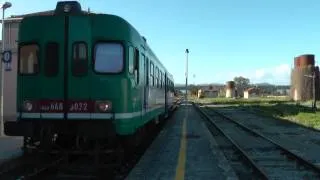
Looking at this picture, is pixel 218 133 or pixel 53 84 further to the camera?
pixel 218 133

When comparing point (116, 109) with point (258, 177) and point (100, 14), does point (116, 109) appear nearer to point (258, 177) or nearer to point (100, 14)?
point (100, 14)

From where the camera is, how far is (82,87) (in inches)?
464

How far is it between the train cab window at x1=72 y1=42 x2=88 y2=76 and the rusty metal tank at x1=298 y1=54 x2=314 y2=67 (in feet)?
216

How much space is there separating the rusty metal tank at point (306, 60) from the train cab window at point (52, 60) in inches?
2594

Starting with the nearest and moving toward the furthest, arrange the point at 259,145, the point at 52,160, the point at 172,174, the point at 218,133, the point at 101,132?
the point at 101,132
the point at 172,174
the point at 52,160
the point at 259,145
the point at 218,133

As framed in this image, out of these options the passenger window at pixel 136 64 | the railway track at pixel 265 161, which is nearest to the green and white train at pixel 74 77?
the passenger window at pixel 136 64

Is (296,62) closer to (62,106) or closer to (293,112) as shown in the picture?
(293,112)

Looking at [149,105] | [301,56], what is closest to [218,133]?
[149,105]

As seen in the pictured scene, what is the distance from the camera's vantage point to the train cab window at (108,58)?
11.8 metres

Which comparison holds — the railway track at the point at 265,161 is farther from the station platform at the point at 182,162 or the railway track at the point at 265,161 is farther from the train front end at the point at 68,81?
the train front end at the point at 68,81

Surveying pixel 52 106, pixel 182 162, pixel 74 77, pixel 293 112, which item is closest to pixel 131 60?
pixel 74 77

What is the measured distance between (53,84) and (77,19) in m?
1.39

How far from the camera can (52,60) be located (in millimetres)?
12016

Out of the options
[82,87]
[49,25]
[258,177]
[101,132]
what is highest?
[49,25]
